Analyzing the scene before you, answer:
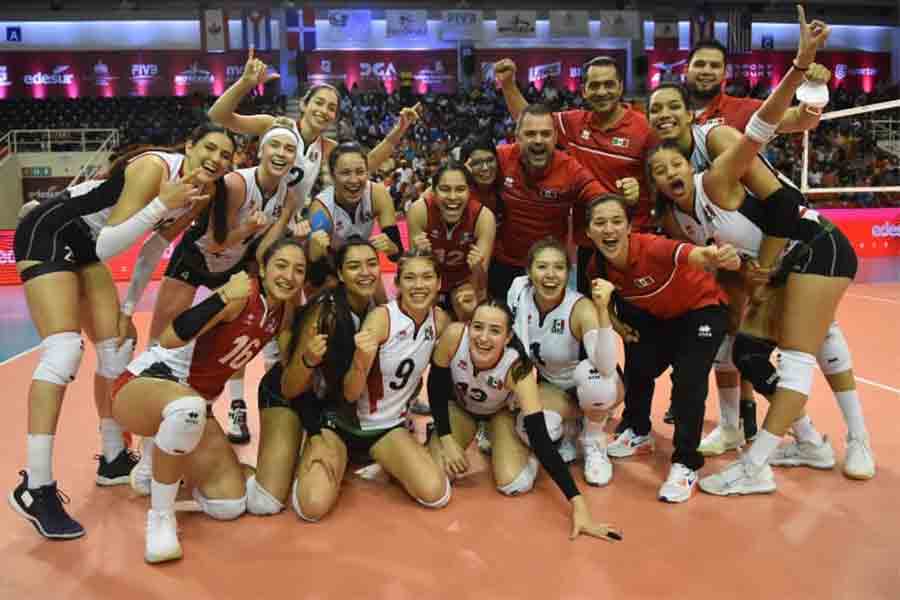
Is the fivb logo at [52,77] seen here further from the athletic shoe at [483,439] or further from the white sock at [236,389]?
the athletic shoe at [483,439]

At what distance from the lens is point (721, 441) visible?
401 cm

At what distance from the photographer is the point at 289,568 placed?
2.80 metres

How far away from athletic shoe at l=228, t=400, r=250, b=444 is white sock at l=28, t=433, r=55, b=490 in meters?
1.23

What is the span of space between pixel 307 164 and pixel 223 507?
Result: 1.98 meters

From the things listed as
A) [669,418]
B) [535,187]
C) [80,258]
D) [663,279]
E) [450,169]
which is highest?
[450,169]

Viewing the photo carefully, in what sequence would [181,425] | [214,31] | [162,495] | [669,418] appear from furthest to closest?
1. [214,31]
2. [669,418]
3. [162,495]
4. [181,425]

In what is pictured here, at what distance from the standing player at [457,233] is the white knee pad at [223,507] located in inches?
59.0

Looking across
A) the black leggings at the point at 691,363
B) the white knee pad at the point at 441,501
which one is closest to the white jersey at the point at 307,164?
the white knee pad at the point at 441,501

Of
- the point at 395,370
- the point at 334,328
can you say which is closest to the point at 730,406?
the point at 395,370

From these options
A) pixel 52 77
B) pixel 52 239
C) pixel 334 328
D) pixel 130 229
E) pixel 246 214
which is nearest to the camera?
pixel 130 229

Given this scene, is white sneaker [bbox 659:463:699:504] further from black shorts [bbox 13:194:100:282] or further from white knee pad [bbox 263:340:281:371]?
black shorts [bbox 13:194:100:282]

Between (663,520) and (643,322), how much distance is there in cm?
108

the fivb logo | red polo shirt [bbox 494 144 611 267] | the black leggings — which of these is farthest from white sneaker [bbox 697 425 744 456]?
the fivb logo

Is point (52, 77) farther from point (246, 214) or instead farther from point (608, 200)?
point (608, 200)
